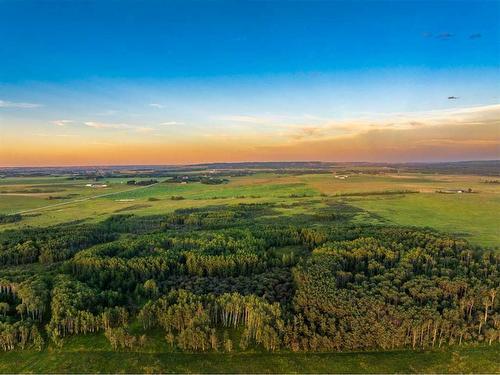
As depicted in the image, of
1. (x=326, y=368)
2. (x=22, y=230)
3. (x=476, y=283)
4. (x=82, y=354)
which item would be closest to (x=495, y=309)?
(x=476, y=283)

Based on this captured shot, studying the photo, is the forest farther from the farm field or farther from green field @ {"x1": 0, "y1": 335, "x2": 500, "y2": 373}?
green field @ {"x1": 0, "y1": 335, "x2": 500, "y2": 373}

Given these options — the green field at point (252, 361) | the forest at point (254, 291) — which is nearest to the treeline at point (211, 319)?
the forest at point (254, 291)

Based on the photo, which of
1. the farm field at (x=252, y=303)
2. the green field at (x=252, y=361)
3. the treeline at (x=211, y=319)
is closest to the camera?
the green field at (x=252, y=361)

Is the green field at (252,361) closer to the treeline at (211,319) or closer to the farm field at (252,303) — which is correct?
the farm field at (252,303)

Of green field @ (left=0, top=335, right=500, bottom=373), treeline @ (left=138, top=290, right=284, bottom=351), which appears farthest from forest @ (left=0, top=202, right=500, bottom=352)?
green field @ (left=0, top=335, right=500, bottom=373)

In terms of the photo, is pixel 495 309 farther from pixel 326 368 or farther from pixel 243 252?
pixel 243 252

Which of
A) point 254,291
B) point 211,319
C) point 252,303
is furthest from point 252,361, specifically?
point 254,291

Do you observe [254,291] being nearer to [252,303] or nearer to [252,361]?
[252,303]

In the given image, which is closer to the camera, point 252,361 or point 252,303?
point 252,361
